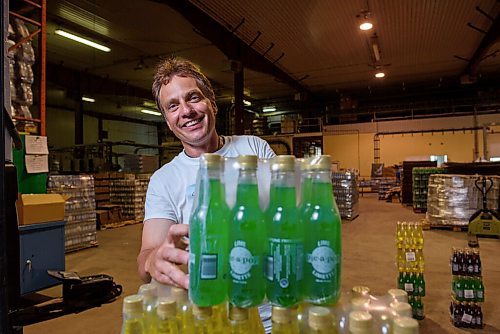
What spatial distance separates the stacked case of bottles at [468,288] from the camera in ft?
10.1

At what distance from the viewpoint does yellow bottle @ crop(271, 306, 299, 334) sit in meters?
0.72

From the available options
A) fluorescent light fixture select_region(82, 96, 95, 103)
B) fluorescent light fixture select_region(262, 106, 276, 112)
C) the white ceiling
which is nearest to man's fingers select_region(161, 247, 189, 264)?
the white ceiling

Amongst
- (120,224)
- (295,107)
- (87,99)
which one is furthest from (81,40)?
(295,107)

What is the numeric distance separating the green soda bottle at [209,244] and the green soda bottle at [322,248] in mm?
178

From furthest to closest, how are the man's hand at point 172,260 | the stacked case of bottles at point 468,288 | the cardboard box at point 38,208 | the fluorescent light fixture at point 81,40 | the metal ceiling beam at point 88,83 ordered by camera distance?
the metal ceiling beam at point 88,83 → the fluorescent light fixture at point 81,40 → the cardboard box at point 38,208 → the stacked case of bottles at point 468,288 → the man's hand at point 172,260

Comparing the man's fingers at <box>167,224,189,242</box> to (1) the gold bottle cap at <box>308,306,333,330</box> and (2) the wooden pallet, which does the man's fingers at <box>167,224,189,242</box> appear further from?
(2) the wooden pallet

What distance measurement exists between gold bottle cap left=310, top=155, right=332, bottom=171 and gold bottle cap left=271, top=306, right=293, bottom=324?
12.3 inches

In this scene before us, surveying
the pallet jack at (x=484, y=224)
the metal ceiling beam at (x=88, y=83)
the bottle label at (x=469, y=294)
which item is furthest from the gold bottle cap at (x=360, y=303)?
the metal ceiling beam at (x=88, y=83)

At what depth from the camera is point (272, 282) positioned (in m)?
0.73

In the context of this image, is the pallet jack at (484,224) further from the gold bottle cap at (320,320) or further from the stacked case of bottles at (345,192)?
the gold bottle cap at (320,320)

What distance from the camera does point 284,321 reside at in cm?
72

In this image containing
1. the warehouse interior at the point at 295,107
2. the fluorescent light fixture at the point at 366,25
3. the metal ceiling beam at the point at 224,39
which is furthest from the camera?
the fluorescent light fixture at the point at 366,25

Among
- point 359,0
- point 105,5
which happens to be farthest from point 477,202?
point 105,5

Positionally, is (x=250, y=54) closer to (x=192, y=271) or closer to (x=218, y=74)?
(x=218, y=74)
